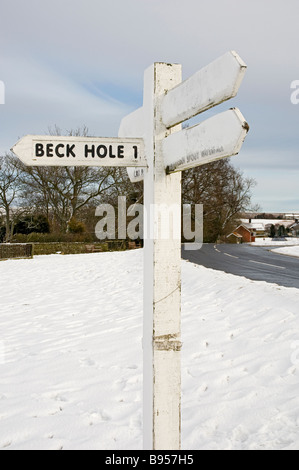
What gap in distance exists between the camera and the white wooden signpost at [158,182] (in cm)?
202

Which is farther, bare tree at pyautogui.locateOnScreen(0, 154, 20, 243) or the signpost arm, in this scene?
bare tree at pyautogui.locateOnScreen(0, 154, 20, 243)

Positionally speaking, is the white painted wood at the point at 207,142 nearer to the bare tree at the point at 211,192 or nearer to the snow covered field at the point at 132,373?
the snow covered field at the point at 132,373

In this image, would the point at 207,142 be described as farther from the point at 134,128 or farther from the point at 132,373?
the point at 132,373

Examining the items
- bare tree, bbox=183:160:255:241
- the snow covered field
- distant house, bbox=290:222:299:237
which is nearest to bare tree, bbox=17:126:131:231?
bare tree, bbox=183:160:255:241

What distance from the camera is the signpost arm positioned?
2.02m

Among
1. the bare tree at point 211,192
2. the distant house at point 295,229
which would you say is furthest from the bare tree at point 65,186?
the distant house at point 295,229

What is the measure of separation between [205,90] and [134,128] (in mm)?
690

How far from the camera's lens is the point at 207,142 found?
174cm

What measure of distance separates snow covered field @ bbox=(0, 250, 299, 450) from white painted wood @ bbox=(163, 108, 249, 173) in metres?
1.94

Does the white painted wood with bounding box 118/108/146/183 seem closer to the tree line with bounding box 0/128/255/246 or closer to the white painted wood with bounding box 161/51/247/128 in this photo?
the white painted wood with bounding box 161/51/247/128

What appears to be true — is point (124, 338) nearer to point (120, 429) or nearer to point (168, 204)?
point (120, 429)
